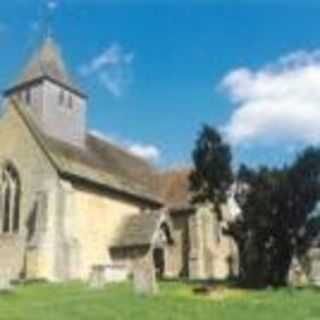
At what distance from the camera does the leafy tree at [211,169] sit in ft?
158

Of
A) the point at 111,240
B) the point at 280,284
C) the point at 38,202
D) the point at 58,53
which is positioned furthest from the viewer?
the point at 58,53

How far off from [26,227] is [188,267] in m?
13.1

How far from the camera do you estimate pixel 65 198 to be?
47.2m

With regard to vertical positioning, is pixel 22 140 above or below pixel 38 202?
above

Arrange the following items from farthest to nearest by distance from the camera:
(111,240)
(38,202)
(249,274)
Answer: (111,240) < (38,202) < (249,274)

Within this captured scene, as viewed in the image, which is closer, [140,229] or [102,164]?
[140,229]

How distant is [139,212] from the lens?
2191 inches

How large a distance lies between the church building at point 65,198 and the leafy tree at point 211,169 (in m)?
4.92

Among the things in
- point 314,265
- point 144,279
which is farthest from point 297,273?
point 144,279

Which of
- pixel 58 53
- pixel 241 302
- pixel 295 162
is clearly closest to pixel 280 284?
pixel 295 162

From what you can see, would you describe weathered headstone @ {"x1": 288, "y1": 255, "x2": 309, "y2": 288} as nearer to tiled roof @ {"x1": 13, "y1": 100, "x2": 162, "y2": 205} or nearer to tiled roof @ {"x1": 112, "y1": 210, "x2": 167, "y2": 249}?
tiled roof @ {"x1": 112, "y1": 210, "x2": 167, "y2": 249}

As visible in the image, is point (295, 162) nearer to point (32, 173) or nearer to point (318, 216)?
point (318, 216)

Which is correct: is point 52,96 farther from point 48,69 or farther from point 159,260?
point 159,260

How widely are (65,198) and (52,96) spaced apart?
10.1m
